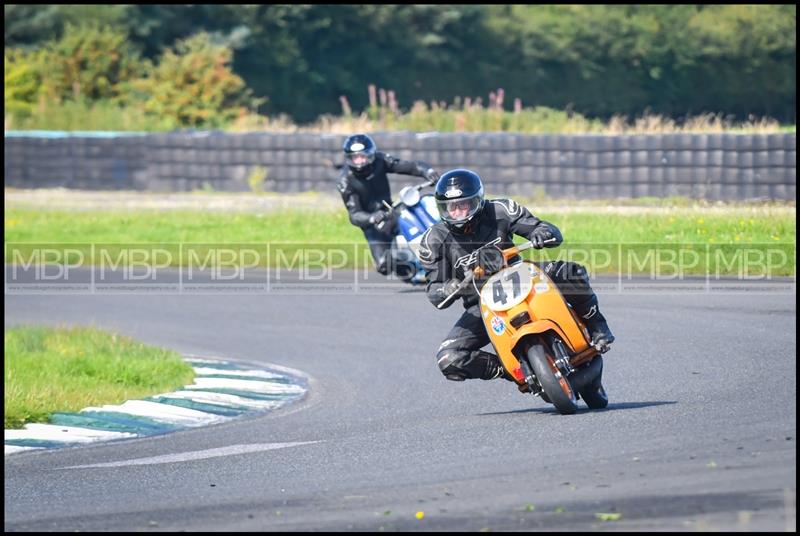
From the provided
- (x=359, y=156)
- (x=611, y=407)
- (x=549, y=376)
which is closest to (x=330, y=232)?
(x=359, y=156)

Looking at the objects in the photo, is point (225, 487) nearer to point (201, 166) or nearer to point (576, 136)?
point (576, 136)

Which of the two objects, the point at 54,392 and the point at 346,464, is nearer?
the point at 346,464

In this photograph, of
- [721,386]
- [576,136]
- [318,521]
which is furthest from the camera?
[576,136]

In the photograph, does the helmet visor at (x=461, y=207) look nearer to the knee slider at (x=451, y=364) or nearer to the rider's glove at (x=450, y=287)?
the rider's glove at (x=450, y=287)

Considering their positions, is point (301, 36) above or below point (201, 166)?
above

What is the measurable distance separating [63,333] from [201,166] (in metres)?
12.9

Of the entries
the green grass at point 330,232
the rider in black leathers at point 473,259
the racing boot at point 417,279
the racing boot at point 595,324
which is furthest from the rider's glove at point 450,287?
the green grass at point 330,232

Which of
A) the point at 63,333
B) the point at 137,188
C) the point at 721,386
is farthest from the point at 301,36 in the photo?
the point at 721,386

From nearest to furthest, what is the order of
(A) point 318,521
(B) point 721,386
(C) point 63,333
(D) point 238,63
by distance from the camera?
(A) point 318,521 < (B) point 721,386 < (C) point 63,333 < (D) point 238,63

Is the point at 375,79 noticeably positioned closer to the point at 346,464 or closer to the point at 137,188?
the point at 137,188

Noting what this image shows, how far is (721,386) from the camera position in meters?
9.26

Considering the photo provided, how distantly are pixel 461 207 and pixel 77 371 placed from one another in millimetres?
5186

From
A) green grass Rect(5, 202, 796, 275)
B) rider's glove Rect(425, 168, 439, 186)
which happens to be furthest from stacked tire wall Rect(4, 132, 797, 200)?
rider's glove Rect(425, 168, 439, 186)

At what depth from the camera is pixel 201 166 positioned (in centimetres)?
2684
